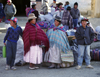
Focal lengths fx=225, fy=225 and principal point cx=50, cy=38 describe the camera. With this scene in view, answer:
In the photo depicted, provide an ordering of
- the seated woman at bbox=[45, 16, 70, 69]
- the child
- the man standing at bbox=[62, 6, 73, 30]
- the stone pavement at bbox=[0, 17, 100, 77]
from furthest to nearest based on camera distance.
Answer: the man standing at bbox=[62, 6, 73, 30] < the seated woman at bbox=[45, 16, 70, 69] < the child < the stone pavement at bbox=[0, 17, 100, 77]

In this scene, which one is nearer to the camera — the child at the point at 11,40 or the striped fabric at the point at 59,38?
the child at the point at 11,40

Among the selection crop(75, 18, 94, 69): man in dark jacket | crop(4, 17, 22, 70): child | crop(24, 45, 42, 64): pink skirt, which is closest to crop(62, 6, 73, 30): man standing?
crop(75, 18, 94, 69): man in dark jacket

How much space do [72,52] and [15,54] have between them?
5.60 feet

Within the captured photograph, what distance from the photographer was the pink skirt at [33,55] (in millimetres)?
6449

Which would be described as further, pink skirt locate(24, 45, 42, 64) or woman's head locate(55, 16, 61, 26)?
woman's head locate(55, 16, 61, 26)

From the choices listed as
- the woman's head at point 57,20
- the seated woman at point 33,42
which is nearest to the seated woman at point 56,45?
the woman's head at point 57,20

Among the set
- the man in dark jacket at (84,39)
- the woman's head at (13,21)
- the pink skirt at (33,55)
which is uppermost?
the woman's head at (13,21)

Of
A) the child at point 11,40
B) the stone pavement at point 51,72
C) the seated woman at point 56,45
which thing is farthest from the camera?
the seated woman at point 56,45

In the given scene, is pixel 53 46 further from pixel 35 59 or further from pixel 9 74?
pixel 9 74

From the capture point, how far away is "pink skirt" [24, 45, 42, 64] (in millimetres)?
6449

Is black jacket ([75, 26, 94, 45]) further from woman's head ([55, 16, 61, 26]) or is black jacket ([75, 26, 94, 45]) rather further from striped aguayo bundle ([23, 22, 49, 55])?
striped aguayo bundle ([23, 22, 49, 55])

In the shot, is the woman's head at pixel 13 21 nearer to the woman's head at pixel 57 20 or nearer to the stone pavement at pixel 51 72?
the woman's head at pixel 57 20

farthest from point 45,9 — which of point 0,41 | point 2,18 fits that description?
point 2,18

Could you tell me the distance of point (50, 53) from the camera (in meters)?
6.64
